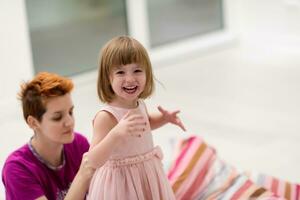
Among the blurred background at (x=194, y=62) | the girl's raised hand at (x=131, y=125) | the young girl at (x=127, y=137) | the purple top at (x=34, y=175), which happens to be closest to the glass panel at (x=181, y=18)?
the blurred background at (x=194, y=62)

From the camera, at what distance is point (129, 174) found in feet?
6.23

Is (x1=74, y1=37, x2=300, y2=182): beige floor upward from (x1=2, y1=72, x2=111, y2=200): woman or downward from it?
downward

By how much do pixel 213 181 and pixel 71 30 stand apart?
2185 millimetres

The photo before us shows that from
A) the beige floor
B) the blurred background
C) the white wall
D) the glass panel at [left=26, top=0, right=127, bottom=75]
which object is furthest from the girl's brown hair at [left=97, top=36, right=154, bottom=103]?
the glass panel at [left=26, top=0, right=127, bottom=75]

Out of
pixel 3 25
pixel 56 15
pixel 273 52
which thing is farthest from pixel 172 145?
pixel 273 52

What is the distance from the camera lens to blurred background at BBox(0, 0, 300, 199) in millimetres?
3264

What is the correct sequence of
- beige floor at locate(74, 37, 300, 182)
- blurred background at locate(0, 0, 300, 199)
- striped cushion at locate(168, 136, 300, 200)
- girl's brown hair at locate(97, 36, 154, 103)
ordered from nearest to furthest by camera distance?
girl's brown hair at locate(97, 36, 154, 103)
striped cushion at locate(168, 136, 300, 200)
beige floor at locate(74, 37, 300, 182)
blurred background at locate(0, 0, 300, 199)

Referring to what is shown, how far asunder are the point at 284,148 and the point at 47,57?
1885 mm

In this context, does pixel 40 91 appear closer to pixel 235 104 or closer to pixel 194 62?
pixel 235 104

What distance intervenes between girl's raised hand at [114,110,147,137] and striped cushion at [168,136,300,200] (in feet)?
2.47

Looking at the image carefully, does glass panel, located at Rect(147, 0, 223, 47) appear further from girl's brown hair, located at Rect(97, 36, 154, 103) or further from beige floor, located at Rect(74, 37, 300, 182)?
girl's brown hair, located at Rect(97, 36, 154, 103)

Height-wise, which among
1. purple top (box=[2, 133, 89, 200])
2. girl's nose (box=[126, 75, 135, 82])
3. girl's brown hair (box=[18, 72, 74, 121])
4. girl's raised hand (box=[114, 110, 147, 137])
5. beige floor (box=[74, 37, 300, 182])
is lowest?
beige floor (box=[74, 37, 300, 182])

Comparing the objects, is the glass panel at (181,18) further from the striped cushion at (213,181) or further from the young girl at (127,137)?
the young girl at (127,137)

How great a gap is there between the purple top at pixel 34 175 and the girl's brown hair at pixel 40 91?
14cm
